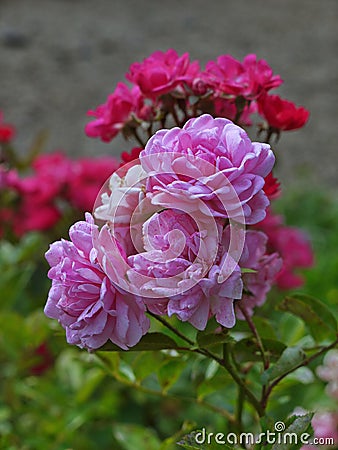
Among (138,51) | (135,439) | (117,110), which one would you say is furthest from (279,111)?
(138,51)

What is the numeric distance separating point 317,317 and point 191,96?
24 cm

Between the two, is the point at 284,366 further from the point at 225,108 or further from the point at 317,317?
the point at 225,108

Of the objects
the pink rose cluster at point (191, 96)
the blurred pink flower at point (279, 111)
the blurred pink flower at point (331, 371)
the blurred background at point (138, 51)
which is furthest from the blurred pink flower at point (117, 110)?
the blurred background at point (138, 51)

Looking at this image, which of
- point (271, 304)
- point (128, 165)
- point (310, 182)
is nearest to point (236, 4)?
point (310, 182)

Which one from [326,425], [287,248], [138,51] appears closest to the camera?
[326,425]

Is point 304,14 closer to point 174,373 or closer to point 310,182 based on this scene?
point 310,182

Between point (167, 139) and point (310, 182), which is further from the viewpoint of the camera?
point (310, 182)

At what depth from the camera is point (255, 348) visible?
67 cm

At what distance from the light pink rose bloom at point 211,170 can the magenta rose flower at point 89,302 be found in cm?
6

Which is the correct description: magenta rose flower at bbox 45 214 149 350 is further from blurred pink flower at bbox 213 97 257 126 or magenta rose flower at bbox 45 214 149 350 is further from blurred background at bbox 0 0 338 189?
blurred background at bbox 0 0 338 189

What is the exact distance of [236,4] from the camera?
4.85m

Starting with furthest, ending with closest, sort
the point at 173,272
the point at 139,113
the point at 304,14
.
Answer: the point at 304,14, the point at 139,113, the point at 173,272

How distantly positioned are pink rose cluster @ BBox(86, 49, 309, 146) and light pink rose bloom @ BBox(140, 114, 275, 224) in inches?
5.3

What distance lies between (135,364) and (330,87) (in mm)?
3246
